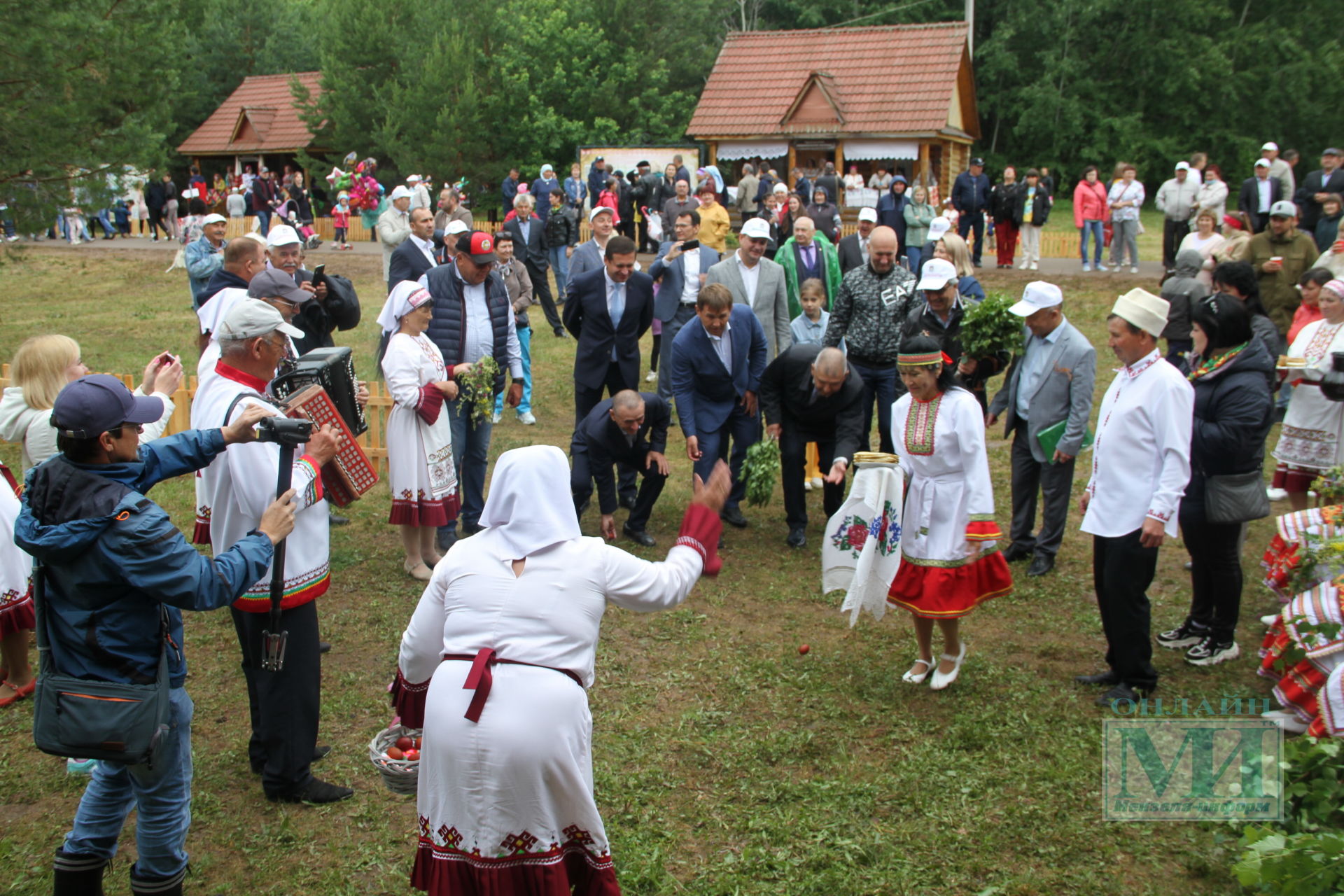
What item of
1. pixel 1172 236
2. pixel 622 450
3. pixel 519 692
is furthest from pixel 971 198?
pixel 519 692

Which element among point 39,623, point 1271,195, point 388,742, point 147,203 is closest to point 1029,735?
point 388,742

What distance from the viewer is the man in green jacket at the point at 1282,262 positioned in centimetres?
1120

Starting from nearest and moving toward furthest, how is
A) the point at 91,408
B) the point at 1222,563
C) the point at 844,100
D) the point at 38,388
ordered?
the point at 91,408 < the point at 38,388 < the point at 1222,563 < the point at 844,100

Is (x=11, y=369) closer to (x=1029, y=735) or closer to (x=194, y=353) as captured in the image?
(x=1029, y=735)

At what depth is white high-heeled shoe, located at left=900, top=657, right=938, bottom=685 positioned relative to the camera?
580 centimetres

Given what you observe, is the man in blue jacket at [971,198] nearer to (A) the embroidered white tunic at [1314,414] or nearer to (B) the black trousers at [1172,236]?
(B) the black trousers at [1172,236]

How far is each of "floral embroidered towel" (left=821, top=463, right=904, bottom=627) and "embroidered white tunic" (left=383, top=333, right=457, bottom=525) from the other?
2636 mm

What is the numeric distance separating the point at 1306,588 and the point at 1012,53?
128 ft

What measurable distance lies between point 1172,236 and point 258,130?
32.4 meters

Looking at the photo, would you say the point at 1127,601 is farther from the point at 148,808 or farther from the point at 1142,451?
the point at 148,808

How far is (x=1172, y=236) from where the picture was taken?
58.2 ft

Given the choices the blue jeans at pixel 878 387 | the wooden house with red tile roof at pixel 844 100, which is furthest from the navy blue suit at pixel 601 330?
the wooden house with red tile roof at pixel 844 100

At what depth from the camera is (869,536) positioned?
5.66m

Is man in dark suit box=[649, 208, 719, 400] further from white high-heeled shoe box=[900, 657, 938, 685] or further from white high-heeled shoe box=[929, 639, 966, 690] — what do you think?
white high-heeled shoe box=[929, 639, 966, 690]
